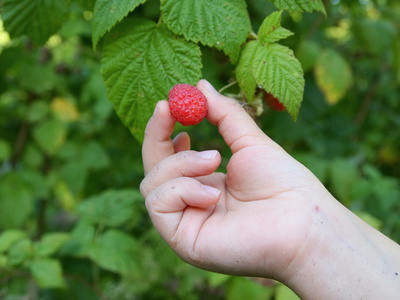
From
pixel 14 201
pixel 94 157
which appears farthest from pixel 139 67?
pixel 14 201

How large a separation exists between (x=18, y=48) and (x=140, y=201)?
81 centimetres

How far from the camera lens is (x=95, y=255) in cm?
132

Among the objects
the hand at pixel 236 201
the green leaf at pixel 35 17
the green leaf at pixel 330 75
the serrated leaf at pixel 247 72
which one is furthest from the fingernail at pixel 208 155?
the green leaf at pixel 330 75

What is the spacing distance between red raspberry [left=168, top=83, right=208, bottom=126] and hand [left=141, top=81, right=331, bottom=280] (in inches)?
1.1

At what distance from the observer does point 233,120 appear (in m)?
0.74

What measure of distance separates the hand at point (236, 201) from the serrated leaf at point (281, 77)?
0.27 feet

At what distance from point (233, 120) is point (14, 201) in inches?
54.0

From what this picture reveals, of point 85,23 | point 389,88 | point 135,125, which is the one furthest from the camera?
point 389,88

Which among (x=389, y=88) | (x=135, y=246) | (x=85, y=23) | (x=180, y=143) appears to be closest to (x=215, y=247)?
(x=180, y=143)

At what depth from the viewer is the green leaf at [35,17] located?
35.3 inches

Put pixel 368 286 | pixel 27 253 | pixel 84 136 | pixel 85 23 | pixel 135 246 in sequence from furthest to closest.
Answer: pixel 84 136, pixel 85 23, pixel 135 246, pixel 27 253, pixel 368 286

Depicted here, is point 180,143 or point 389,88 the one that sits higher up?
point 180,143

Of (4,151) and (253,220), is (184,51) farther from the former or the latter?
(4,151)

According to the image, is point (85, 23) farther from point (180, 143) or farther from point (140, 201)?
point (180, 143)
